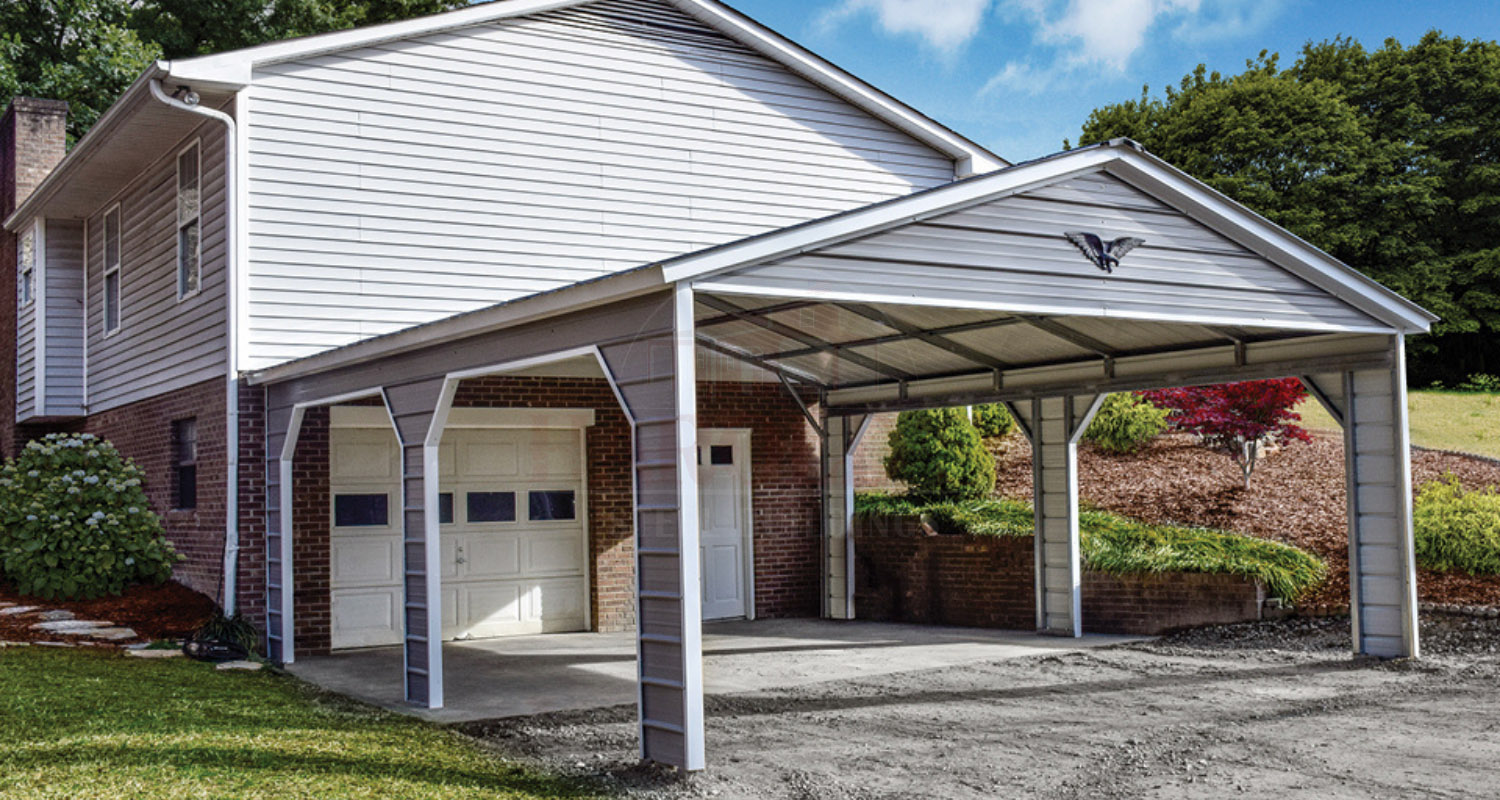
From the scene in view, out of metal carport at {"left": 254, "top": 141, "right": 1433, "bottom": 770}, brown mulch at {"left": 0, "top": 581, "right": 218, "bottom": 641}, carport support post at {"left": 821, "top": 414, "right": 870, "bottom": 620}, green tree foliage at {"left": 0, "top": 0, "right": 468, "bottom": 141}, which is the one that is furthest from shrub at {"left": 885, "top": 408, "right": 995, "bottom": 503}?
green tree foliage at {"left": 0, "top": 0, "right": 468, "bottom": 141}

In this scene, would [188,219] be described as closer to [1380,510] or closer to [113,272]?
[113,272]

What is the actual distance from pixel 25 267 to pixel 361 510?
9.32 m

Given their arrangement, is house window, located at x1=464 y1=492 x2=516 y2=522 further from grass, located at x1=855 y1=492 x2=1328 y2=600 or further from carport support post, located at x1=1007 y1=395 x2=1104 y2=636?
carport support post, located at x1=1007 y1=395 x2=1104 y2=636

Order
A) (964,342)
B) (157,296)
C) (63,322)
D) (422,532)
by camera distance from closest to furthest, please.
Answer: (422,532)
(964,342)
(157,296)
(63,322)

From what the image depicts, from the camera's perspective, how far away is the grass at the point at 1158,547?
12734mm

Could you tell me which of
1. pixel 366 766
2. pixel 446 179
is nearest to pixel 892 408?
pixel 446 179

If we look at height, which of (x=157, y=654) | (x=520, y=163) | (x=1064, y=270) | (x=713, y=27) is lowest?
(x=157, y=654)

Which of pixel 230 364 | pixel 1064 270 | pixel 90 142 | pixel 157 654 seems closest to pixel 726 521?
pixel 230 364

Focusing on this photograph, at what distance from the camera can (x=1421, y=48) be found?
3362cm

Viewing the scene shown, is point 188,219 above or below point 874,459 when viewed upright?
above

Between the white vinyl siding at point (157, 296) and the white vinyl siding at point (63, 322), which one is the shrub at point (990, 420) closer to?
the white vinyl siding at point (157, 296)

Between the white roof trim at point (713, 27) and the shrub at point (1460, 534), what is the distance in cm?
579

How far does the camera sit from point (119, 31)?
86.9ft

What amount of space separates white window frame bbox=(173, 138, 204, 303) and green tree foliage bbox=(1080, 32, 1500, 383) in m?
25.8
